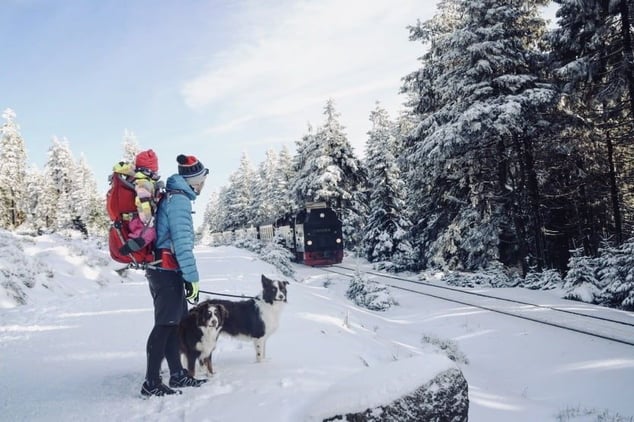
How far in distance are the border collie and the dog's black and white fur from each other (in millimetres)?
405

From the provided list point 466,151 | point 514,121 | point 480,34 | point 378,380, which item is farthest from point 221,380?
point 480,34

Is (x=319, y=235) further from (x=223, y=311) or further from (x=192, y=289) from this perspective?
(x=192, y=289)

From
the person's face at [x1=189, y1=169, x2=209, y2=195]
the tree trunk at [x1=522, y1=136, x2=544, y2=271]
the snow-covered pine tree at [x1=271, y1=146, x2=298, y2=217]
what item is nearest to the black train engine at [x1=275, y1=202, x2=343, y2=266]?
the tree trunk at [x1=522, y1=136, x2=544, y2=271]

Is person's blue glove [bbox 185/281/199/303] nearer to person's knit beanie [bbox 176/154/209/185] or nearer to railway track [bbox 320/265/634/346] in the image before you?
person's knit beanie [bbox 176/154/209/185]

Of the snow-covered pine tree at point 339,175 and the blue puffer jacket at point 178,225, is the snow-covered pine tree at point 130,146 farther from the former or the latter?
the blue puffer jacket at point 178,225

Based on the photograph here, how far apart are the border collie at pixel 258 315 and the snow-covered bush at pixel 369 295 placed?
890 centimetres

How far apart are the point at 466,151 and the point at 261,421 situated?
15.5 meters

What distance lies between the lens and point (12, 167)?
4003 cm

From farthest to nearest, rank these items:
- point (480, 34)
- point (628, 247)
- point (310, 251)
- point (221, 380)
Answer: point (310, 251), point (480, 34), point (628, 247), point (221, 380)

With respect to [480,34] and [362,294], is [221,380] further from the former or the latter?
[480,34]

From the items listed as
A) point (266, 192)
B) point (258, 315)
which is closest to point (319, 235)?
point (258, 315)

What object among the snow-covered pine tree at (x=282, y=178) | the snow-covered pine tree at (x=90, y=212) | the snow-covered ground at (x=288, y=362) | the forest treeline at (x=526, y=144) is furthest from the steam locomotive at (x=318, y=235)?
the snow-covered pine tree at (x=90, y=212)

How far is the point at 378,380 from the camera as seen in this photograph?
11.5 ft

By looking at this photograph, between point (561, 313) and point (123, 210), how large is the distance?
10.6 meters
